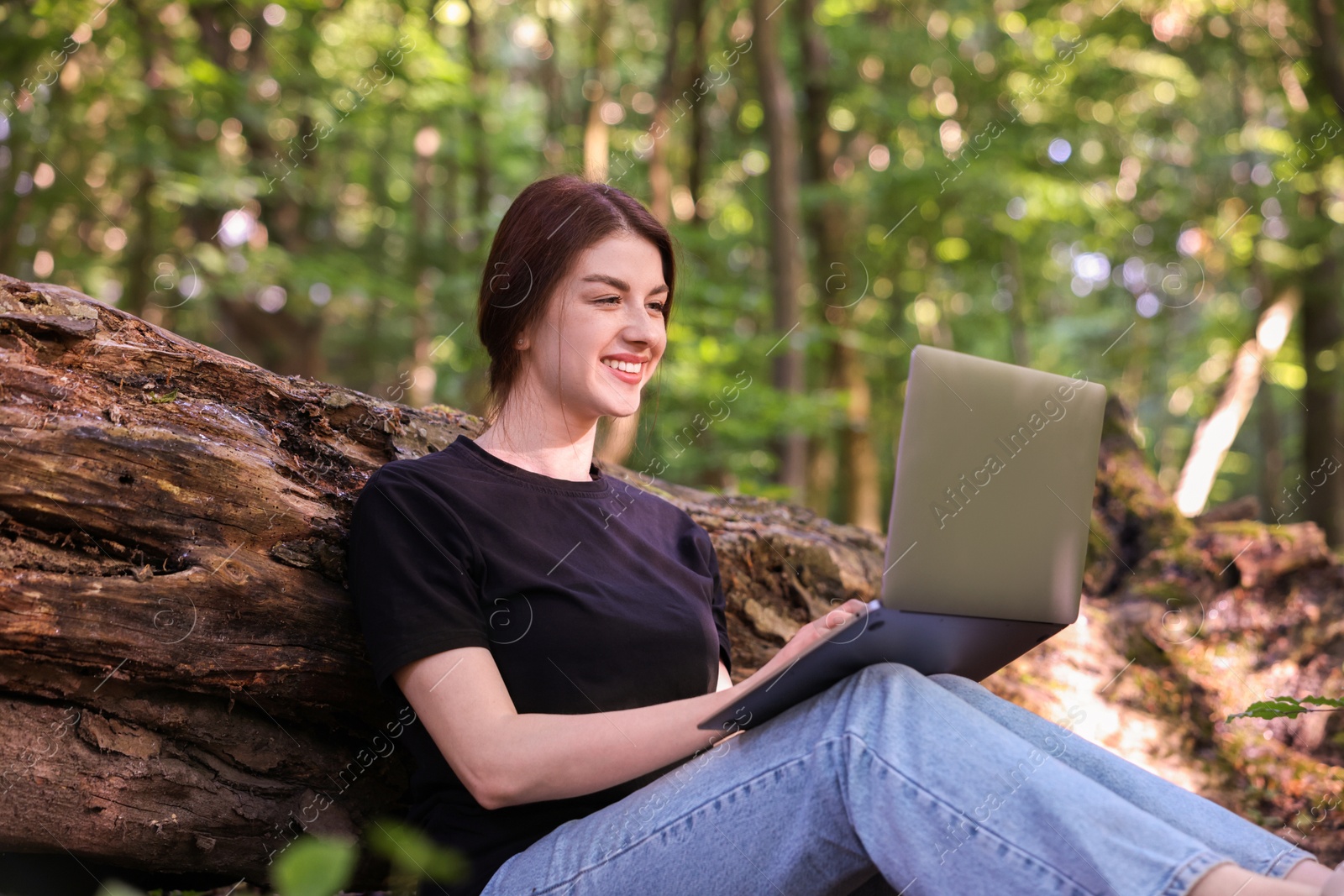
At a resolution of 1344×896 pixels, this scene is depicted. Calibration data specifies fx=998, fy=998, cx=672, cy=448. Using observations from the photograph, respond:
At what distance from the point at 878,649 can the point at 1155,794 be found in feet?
1.76

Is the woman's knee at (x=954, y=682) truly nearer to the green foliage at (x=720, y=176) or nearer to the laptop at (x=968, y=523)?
the laptop at (x=968, y=523)

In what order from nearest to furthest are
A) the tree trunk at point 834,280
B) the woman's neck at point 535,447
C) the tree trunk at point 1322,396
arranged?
1. the woman's neck at point 535,447
2. the tree trunk at point 1322,396
3. the tree trunk at point 834,280

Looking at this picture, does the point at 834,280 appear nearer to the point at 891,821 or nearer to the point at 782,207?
the point at 782,207

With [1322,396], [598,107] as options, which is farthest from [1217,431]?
[598,107]

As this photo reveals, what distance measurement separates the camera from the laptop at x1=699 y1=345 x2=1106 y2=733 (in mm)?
1513

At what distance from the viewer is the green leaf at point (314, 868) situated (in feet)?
1.61

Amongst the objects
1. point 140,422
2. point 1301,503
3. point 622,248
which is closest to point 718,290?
point 622,248

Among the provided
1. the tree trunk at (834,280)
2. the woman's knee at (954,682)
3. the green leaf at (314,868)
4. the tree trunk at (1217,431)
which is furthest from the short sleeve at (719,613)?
the tree trunk at (834,280)

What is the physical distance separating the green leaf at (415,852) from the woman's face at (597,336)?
0.90 metres

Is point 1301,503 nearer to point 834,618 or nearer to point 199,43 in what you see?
point 834,618

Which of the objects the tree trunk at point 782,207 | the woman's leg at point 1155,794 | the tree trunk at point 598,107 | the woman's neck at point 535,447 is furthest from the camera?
the tree trunk at point 598,107

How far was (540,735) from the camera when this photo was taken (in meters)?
1.56

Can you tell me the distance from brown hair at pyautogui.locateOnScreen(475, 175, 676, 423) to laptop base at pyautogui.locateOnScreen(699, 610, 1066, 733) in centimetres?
96

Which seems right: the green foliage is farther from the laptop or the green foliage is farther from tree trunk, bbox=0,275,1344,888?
the laptop
